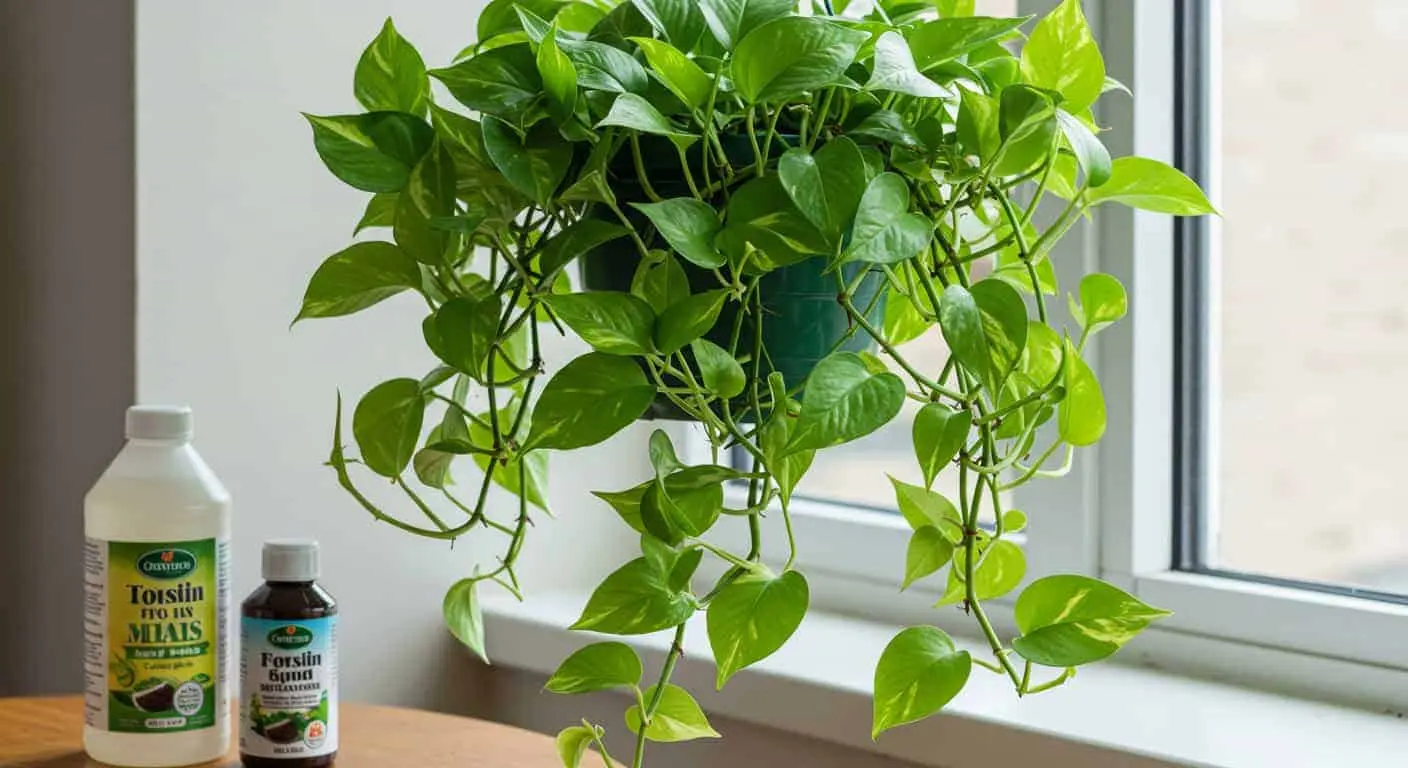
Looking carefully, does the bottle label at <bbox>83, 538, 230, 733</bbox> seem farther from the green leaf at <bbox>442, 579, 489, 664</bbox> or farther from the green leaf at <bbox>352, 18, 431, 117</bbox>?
the green leaf at <bbox>352, 18, 431, 117</bbox>

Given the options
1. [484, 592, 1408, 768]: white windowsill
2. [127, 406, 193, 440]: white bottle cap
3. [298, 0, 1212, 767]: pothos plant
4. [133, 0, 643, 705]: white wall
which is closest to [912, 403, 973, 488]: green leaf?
[298, 0, 1212, 767]: pothos plant

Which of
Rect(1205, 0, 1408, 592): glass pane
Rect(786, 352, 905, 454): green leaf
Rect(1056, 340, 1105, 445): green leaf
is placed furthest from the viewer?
Rect(1205, 0, 1408, 592): glass pane

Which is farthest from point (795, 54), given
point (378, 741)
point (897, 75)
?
point (378, 741)

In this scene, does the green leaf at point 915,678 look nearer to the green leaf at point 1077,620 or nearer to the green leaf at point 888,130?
the green leaf at point 1077,620

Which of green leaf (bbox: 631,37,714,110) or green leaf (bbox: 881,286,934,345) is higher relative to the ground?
green leaf (bbox: 631,37,714,110)

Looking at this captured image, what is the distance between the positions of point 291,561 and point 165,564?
8 cm

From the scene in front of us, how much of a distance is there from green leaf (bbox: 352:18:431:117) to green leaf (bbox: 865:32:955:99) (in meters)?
0.22

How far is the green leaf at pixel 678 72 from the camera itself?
57 centimetres

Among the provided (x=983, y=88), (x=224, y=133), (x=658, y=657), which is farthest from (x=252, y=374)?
(x=983, y=88)

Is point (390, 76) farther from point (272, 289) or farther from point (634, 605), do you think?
point (272, 289)

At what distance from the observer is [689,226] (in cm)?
57

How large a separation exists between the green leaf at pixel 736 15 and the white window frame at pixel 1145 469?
628mm

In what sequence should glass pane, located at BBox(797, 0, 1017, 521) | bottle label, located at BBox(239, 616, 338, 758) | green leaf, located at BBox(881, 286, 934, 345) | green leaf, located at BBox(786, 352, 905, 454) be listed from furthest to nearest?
glass pane, located at BBox(797, 0, 1017, 521) → bottle label, located at BBox(239, 616, 338, 758) → green leaf, located at BBox(881, 286, 934, 345) → green leaf, located at BBox(786, 352, 905, 454)

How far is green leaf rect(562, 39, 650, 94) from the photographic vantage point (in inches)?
23.3
